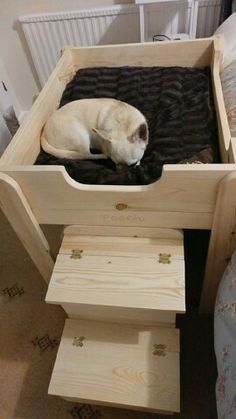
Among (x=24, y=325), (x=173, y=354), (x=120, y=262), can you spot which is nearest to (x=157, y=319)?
(x=173, y=354)

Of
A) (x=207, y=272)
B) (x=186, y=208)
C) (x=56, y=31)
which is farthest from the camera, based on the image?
(x=56, y=31)

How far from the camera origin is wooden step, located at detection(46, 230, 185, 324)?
766mm

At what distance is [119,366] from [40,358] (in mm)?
374

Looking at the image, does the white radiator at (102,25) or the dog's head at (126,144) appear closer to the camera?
the dog's head at (126,144)

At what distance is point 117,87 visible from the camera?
1199 millimetres

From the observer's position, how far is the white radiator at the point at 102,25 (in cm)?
158

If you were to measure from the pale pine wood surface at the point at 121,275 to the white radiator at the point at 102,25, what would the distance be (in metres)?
1.34

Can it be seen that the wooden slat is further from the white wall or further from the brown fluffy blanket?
the white wall

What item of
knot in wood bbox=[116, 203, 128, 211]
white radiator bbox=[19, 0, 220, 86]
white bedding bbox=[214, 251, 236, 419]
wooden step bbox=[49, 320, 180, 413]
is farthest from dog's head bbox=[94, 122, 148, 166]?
white radiator bbox=[19, 0, 220, 86]

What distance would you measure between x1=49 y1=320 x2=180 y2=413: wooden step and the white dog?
1.71 ft

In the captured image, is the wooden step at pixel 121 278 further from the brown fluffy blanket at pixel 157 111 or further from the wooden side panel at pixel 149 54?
the wooden side panel at pixel 149 54

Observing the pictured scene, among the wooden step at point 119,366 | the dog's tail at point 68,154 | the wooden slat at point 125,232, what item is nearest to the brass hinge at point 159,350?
the wooden step at point 119,366

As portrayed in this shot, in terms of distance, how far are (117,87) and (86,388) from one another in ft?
3.49

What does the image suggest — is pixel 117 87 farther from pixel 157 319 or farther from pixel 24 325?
pixel 24 325
